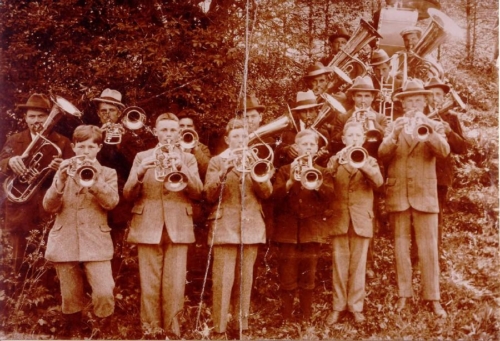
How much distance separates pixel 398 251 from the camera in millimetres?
5707

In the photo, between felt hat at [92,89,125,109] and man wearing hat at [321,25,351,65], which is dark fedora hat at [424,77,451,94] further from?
felt hat at [92,89,125,109]

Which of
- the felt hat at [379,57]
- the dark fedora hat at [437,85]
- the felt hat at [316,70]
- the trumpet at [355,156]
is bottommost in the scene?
the trumpet at [355,156]

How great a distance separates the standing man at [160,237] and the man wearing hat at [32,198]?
93 cm

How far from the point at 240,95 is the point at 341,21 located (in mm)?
1375

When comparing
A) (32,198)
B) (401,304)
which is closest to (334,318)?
(401,304)

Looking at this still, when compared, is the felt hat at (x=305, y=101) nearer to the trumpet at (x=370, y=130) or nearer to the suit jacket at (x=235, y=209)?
the trumpet at (x=370, y=130)

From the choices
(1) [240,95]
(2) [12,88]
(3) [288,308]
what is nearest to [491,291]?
(3) [288,308]

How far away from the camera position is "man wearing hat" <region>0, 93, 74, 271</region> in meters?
5.82

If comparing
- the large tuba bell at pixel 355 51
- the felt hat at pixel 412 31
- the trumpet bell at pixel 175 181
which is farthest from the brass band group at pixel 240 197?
the felt hat at pixel 412 31

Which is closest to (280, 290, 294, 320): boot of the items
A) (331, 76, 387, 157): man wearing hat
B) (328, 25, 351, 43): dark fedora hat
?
(331, 76, 387, 157): man wearing hat

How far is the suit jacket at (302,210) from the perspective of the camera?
5.54 meters

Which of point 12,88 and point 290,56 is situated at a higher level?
point 290,56

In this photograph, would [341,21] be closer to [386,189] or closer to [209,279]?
[386,189]

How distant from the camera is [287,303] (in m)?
5.65
